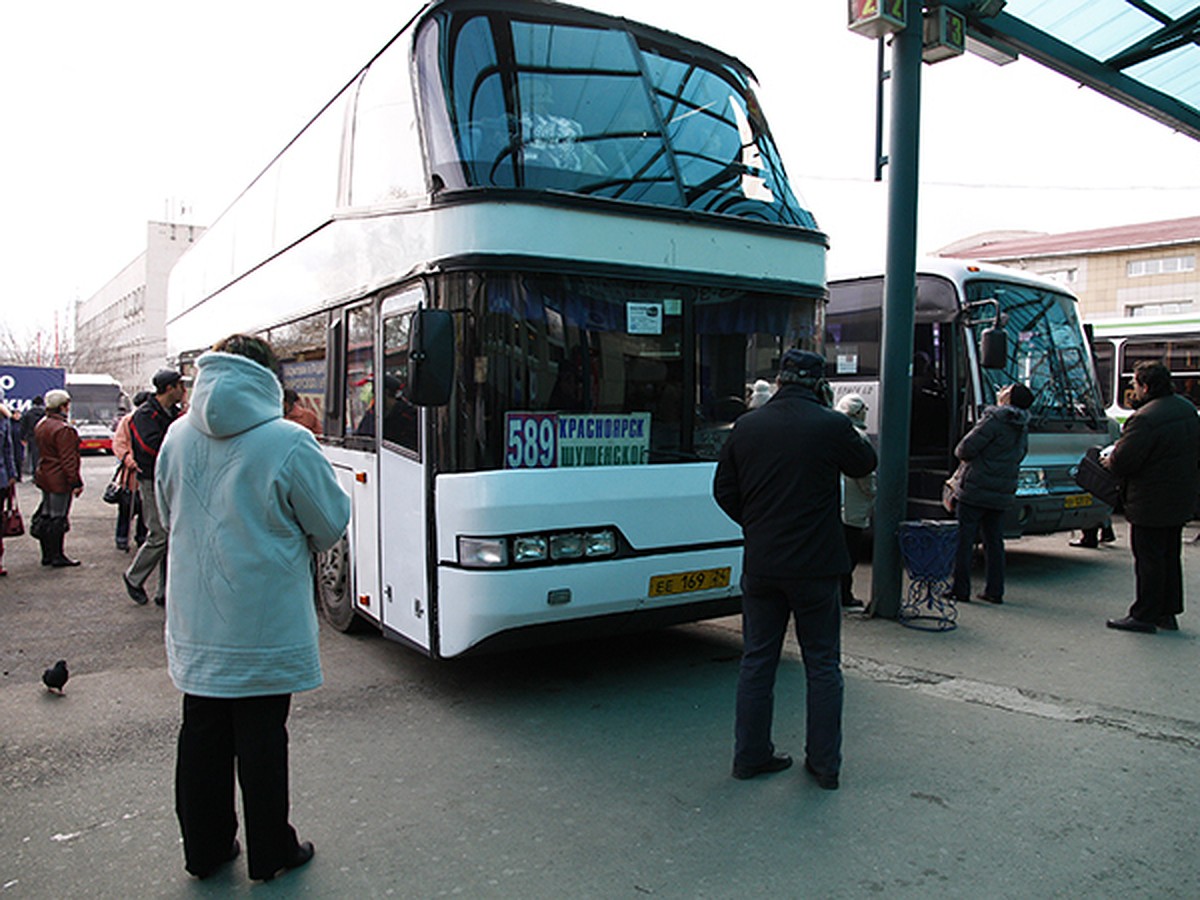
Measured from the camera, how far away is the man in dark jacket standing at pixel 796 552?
4230mm

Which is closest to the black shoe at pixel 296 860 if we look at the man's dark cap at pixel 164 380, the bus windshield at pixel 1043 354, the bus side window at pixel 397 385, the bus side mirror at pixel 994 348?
the bus side window at pixel 397 385

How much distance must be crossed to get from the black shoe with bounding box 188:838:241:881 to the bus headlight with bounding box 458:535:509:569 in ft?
5.75

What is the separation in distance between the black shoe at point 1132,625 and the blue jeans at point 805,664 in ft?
14.0

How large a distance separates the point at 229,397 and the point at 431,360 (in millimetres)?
1556

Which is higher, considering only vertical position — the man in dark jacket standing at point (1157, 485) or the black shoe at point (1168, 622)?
the man in dark jacket standing at point (1157, 485)

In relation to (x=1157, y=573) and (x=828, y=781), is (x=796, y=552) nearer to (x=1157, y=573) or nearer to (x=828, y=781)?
(x=828, y=781)

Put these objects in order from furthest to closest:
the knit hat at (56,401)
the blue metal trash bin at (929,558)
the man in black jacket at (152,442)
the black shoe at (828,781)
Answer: the knit hat at (56,401), the man in black jacket at (152,442), the blue metal trash bin at (929,558), the black shoe at (828,781)

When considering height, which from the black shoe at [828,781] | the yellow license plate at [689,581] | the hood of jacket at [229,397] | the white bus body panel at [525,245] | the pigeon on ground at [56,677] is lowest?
the black shoe at [828,781]

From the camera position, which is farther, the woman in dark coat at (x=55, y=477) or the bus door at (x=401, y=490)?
the woman in dark coat at (x=55, y=477)

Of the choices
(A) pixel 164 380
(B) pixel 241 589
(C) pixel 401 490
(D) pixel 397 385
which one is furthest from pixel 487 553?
(A) pixel 164 380

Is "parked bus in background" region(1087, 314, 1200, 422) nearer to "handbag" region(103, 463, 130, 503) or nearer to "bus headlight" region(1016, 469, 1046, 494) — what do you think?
"bus headlight" region(1016, 469, 1046, 494)

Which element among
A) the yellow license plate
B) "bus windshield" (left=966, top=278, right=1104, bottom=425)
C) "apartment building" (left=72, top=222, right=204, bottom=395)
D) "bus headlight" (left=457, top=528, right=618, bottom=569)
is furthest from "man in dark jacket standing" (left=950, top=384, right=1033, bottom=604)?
"apartment building" (left=72, top=222, right=204, bottom=395)

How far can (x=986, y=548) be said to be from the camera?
8570 mm

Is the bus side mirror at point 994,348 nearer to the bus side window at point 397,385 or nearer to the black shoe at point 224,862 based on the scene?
the bus side window at point 397,385
